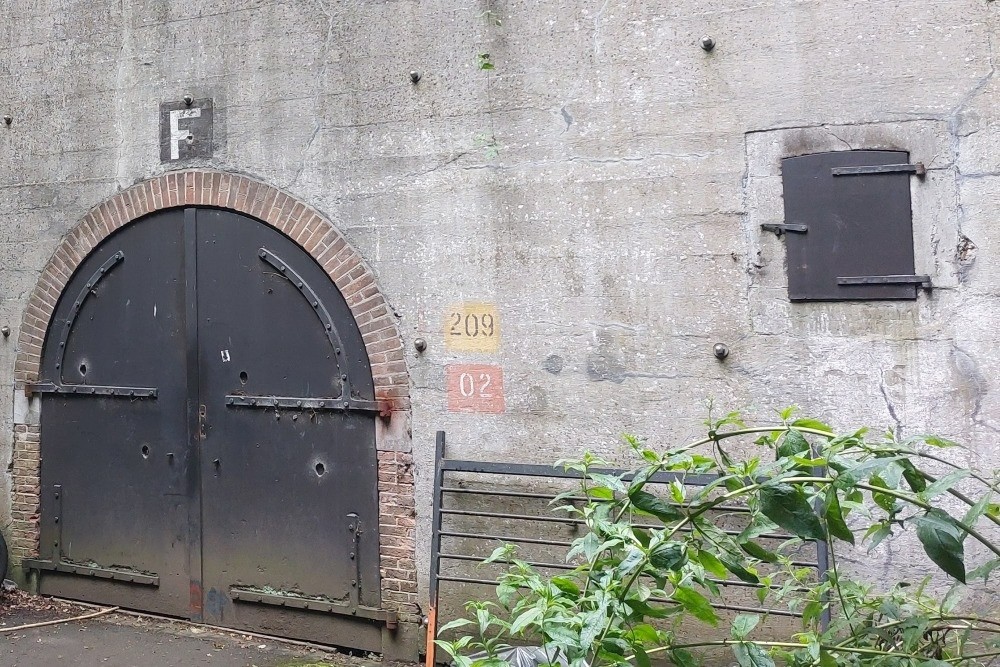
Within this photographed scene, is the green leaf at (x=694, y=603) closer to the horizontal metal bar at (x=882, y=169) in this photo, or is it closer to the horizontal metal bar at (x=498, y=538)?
the horizontal metal bar at (x=498, y=538)

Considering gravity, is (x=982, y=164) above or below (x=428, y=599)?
above

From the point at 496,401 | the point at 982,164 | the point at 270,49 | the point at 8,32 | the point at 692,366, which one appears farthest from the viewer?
the point at 8,32

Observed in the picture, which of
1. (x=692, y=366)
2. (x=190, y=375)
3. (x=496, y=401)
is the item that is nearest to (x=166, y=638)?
(x=190, y=375)

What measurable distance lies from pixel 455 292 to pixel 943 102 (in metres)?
2.67

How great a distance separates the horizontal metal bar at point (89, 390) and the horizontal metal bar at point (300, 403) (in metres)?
0.68

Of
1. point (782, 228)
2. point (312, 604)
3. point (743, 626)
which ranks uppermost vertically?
point (782, 228)

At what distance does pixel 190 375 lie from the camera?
233 inches

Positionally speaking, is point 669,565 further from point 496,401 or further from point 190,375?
point 190,375

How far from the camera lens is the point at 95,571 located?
20.4 ft

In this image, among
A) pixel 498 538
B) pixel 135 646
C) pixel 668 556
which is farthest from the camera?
pixel 135 646

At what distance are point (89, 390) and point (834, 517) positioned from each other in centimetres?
562

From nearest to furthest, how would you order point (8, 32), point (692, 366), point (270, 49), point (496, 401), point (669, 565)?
point (669, 565)
point (692, 366)
point (496, 401)
point (270, 49)
point (8, 32)

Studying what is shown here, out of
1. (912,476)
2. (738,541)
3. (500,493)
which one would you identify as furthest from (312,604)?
A: (912,476)

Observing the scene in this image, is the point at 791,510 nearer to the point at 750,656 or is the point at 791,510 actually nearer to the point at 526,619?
the point at 750,656
